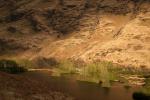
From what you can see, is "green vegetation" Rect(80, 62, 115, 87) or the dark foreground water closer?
the dark foreground water

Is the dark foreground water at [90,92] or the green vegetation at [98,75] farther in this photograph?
the green vegetation at [98,75]

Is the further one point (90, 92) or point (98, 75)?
point (98, 75)

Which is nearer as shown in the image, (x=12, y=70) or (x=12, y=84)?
(x=12, y=84)

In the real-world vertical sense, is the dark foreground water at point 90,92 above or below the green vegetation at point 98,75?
below

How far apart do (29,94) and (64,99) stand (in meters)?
2.56

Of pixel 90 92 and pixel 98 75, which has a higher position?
pixel 98 75

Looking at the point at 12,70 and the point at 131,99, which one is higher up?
the point at 12,70

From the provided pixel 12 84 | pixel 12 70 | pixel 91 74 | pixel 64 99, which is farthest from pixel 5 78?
pixel 91 74

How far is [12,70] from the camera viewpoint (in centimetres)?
11056

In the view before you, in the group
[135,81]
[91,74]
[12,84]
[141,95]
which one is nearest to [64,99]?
[12,84]

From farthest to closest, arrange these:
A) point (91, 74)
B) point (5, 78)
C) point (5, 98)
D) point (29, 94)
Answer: point (91, 74) < point (5, 78) < point (29, 94) < point (5, 98)

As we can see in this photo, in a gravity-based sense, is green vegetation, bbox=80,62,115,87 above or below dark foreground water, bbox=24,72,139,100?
above

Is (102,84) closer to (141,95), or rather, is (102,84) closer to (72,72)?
(141,95)

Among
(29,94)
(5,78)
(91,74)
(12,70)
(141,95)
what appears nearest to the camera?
(29,94)
